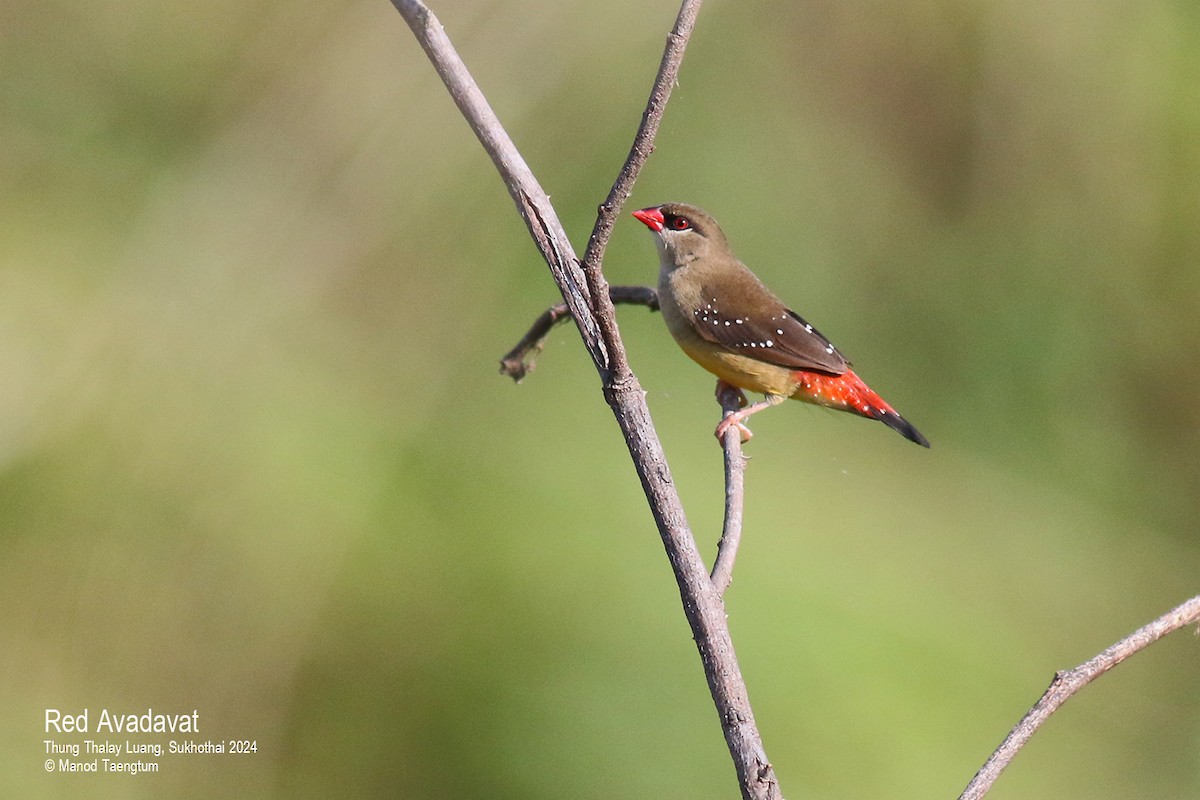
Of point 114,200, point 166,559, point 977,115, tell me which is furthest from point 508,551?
point 977,115

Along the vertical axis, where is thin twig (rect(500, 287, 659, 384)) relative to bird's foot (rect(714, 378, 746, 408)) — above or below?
above

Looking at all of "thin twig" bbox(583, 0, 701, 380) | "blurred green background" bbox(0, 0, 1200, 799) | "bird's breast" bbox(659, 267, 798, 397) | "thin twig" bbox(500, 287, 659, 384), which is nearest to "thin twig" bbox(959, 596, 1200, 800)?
"thin twig" bbox(583, 0, 701, 380)

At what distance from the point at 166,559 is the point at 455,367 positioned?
150cm

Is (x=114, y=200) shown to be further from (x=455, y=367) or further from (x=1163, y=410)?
(x=1163, y=410)

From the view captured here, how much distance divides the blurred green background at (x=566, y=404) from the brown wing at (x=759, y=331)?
41.9 inches

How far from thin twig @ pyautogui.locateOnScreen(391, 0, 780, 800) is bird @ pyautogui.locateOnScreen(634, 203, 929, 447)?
75.8 inches

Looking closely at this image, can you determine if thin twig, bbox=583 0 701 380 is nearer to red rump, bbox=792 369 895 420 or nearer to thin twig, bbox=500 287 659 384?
thin twig, bbox=500 287 659 384

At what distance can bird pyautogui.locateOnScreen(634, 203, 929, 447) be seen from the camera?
12.0ft

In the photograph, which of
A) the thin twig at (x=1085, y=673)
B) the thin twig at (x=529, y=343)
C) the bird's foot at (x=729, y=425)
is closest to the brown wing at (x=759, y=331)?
the bird's foot at (x=729, y=425)

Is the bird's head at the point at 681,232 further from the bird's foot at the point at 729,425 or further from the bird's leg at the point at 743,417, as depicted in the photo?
the bird's foot at the point at 729,425

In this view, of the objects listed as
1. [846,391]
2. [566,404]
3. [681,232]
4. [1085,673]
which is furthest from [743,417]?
[1085,673]

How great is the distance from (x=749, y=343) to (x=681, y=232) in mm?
599

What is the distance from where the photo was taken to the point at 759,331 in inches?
146

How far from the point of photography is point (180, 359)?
427 cm
